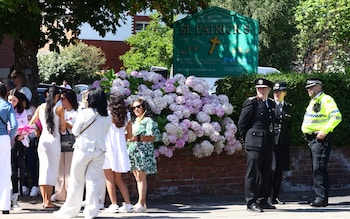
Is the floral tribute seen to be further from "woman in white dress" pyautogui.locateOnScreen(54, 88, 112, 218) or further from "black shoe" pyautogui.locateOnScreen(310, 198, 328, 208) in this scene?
"woman in white dress" pyautogui.locateOnScreen(54, 88, 112, 218)

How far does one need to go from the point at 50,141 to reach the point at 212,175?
11.0 feet

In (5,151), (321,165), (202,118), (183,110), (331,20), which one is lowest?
(321,165)

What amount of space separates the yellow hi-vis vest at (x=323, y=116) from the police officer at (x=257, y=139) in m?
1.00

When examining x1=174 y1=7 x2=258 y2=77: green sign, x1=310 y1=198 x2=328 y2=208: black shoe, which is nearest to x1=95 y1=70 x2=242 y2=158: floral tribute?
x1=174 y1=7 x2=258 y2=77: green sign

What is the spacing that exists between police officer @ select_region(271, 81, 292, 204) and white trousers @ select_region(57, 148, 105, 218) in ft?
11.2

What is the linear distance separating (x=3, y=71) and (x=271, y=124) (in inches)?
713

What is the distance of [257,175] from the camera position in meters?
11.0

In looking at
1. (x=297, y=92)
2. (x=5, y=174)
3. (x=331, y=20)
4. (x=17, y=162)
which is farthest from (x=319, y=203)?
(x=331, y=20)

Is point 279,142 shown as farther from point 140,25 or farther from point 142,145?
point 140,25

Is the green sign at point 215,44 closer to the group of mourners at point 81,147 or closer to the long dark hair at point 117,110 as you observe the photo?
the group of mourners at point 81,147

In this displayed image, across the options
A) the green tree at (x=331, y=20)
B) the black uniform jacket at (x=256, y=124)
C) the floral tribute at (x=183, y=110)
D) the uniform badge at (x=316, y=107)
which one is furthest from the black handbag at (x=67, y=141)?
the green tree at (x=331, y=20)

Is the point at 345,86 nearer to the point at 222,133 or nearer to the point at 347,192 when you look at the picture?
the point at 347,192

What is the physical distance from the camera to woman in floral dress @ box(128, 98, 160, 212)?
10789 millimetres

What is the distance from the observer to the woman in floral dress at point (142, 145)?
10.8m
